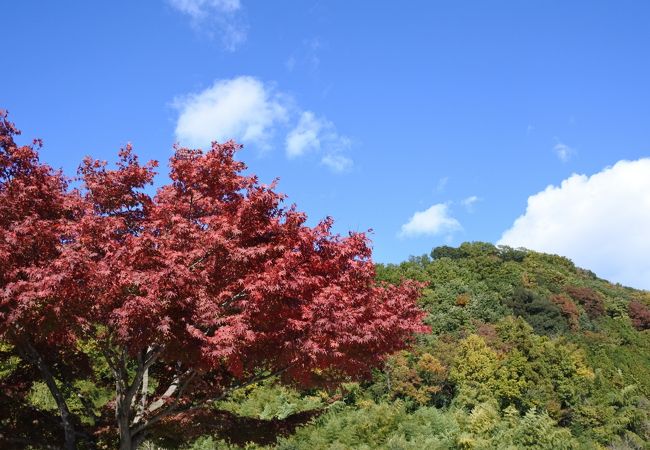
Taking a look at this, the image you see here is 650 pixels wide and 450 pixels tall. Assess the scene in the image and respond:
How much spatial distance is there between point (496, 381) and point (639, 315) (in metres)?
42.2

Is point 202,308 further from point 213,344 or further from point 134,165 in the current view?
point 134,165

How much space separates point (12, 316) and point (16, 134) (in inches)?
121

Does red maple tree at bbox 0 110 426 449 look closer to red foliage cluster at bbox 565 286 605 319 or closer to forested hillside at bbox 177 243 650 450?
forested hillside at bbox 177 243 650 450

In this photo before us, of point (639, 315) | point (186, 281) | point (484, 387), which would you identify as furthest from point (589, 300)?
point (186, 281)

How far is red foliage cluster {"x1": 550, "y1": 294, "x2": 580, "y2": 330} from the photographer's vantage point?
189 ft

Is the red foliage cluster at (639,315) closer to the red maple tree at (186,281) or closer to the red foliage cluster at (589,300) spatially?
the red foliage cluster at (589,300)

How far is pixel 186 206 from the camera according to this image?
7.17 m

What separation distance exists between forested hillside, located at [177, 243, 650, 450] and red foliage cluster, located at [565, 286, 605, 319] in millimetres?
169

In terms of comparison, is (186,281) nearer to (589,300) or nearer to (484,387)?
(484,387)

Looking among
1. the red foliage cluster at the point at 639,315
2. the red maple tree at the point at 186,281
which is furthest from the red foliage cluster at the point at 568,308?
the red maple tree at the point at 186,281

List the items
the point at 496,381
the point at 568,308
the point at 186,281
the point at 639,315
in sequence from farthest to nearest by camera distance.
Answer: the point at 639,315, the point at 568,308, the point at 496,381, the point at 186,281

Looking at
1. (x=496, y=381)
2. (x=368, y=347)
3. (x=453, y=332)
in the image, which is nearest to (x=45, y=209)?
(x=368, y=347)

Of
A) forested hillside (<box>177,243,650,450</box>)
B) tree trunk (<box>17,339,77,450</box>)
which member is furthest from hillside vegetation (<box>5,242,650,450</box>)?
tree trunk (<box>17,339,77,450</box>)

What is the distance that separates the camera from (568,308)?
193 ft
